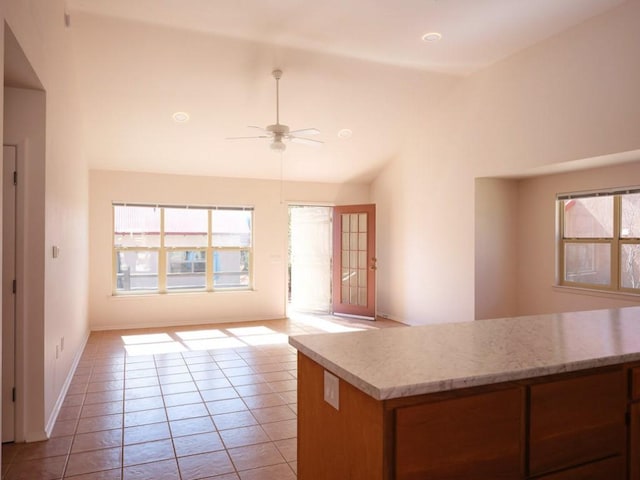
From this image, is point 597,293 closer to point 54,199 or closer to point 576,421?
point 576,421

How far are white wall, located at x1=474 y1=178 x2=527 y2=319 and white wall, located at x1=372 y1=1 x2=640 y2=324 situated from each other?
0.10 m

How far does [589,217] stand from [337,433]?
188 inches

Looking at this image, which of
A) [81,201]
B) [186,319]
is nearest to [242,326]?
[186,319]

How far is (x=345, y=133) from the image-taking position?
634 cm

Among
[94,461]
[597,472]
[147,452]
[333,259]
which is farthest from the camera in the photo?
[333,259]

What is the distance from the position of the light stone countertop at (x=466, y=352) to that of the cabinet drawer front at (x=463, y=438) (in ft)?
0.24

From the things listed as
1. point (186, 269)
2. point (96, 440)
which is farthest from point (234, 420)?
point (186, 269)

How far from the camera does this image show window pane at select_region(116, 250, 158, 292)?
6.77 meters

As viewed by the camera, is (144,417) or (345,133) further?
(345,133)

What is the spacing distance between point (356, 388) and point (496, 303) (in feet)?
16.0

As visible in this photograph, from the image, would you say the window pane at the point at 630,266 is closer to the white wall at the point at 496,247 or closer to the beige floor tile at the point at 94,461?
the white wall at the point at 496,247

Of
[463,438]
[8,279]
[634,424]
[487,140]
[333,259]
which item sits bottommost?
[634,424]

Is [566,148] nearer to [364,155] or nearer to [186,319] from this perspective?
[364,155]

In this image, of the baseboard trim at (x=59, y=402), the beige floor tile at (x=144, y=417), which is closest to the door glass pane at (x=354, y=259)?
the baseboard trim at (x=59, y=402)
